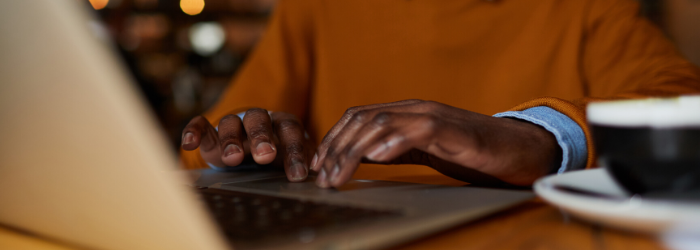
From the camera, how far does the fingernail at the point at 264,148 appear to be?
509 millimetres

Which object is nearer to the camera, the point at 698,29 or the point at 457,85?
the point at 457,85

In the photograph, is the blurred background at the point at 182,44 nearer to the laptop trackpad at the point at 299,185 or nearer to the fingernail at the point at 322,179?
the laptop trackpad at the point at 299,185

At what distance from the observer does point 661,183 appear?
0.84ft

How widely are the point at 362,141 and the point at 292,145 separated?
0.20m

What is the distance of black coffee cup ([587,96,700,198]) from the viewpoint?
0.24m

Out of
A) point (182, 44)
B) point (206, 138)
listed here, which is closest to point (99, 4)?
point (182, 44)

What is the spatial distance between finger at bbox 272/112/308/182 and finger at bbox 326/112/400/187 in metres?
0.12

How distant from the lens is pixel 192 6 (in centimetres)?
341

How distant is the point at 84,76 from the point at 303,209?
0.17m

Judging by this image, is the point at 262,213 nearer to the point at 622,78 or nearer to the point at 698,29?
the point at 622,78

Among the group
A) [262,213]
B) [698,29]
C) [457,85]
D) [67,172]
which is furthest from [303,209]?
[698,29]

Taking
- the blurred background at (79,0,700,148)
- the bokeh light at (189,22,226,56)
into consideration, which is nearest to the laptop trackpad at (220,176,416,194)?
the blurred background at (79,0,700,148)

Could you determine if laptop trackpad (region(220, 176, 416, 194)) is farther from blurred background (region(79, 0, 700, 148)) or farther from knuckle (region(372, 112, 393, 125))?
blurred background (region(79, 0, 700, 148))

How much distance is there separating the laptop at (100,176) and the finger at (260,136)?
0.19m
